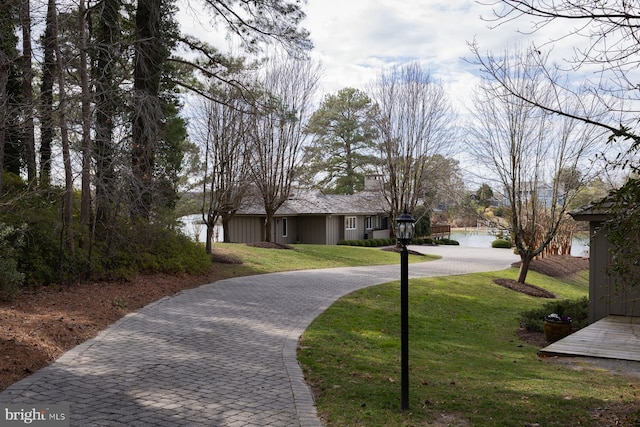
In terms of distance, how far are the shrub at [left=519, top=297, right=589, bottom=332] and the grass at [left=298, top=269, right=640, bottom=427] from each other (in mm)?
402

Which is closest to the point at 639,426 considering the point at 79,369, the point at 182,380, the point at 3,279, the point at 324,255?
the point at 182,380

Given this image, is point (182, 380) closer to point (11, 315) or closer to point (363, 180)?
point (11, 315)

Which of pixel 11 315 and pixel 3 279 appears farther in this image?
pixel 3 279

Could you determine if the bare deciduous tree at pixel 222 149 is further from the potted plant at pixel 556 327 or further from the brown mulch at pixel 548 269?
the potted plant at pixel 556 327

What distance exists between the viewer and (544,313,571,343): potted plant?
995cm

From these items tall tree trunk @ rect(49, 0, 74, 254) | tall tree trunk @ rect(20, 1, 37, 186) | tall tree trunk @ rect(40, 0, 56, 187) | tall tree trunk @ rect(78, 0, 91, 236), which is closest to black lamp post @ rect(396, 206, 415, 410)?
tall tree trunk @ rect(20, 1, 37, 186)

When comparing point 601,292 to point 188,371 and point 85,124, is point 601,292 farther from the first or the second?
point 85,124

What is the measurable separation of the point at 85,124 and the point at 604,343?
9551 millimetres

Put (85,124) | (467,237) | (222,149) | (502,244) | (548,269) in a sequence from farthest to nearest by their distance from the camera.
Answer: (467,237)
(502,244)
(548,269)
(222,149)
(85,124)

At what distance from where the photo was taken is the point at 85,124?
888 centimetres

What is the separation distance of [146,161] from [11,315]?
6644mm

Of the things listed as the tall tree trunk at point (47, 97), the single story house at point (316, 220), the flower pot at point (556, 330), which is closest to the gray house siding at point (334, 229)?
the single story house at point (316, 220)

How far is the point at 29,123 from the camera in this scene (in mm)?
7527

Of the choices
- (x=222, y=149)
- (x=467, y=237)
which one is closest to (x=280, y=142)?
(x=222, y=149)
